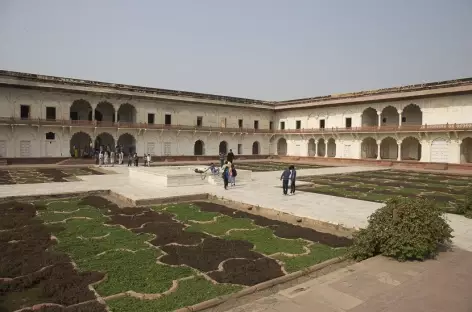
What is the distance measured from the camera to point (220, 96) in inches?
1435

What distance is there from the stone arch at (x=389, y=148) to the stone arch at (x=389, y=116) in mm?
1493

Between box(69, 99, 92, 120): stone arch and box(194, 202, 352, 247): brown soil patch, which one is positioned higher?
box(69, 99, 92, 120): stone arch

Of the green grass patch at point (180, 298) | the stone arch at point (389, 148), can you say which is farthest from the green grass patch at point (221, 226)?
the stone arch at point (389, 148)

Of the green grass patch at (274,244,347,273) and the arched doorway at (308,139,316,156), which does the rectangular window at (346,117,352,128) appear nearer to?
the arched doorway at (308,139,316,156)

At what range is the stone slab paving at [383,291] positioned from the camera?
364 cm

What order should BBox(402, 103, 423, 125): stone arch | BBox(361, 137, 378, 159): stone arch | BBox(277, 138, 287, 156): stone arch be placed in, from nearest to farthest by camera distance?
BBox(402, 103, 423, 125): stone arch, BBox(361, 137, 378, 159): stone arch, BBox(277, 138, 287, 156): stone arch

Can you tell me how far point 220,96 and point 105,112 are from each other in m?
11.3

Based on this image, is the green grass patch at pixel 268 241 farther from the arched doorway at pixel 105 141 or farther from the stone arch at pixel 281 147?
the stone arch at pixel 281 147

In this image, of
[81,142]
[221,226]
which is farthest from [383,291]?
[81,142]

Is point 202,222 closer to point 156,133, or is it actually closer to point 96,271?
point 96,271

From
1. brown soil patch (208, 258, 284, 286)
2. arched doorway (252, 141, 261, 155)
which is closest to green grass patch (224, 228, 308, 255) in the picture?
brown soil patch (208, 258, 284, 286)

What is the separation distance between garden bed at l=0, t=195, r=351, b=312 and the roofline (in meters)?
20.7

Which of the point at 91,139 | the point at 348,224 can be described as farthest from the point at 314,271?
the point at 91,139

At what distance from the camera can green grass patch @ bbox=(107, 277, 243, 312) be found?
12.6ft
